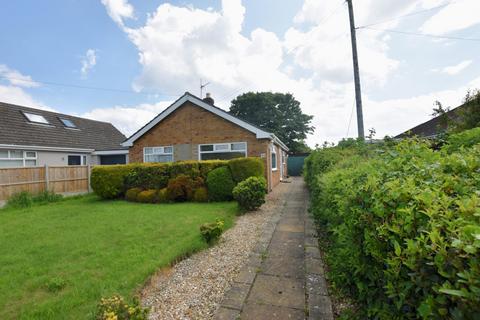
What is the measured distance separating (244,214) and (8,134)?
14580 millimetres

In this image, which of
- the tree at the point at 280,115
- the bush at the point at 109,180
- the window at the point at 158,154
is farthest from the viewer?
the tree at the point at 280,115

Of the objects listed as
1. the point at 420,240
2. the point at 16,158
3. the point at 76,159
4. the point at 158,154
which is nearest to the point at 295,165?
the point at 158,154

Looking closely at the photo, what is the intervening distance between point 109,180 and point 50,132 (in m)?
8.88

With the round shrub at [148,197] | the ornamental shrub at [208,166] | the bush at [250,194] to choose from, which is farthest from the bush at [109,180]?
the bush at [250,194]

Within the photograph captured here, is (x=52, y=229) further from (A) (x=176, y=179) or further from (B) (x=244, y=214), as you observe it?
(B) (x=244, y=214)

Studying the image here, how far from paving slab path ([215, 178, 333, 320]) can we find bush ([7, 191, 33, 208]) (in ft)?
34.7

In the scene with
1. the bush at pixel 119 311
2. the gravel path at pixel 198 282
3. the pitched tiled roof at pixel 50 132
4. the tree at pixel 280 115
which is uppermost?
the tree at pixel 280 115

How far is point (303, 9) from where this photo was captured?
9.53m

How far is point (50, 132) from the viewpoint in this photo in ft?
50.4

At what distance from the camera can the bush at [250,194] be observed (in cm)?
728

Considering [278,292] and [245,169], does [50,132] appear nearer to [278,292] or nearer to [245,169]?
[245,169]

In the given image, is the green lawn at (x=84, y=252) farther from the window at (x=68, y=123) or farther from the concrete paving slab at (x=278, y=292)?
the window at (x=68, y=123)

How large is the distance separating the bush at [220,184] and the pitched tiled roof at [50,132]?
11.1m

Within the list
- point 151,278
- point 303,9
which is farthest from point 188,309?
point 303,9
